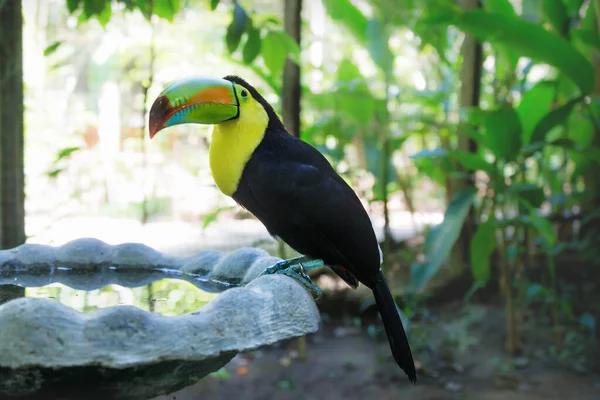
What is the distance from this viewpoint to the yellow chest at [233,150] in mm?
1151

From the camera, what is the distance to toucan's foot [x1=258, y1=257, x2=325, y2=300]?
107cm

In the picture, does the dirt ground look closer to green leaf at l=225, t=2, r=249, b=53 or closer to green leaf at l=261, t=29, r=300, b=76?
green leaf at l=261, t=29, r=300, b=76

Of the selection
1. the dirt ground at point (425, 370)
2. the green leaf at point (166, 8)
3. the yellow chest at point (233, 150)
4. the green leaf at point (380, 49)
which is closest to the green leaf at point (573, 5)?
the green leaf at point (380, 49)

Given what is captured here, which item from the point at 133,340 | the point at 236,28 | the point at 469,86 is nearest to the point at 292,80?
the point at 236,28

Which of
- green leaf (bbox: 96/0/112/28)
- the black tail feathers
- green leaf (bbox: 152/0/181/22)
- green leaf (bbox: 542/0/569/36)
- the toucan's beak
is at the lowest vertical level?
the black tail feathers

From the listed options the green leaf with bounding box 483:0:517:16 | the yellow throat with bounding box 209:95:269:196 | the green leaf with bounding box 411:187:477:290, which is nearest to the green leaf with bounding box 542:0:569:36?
the green leaf with bounding box 483:0:517:16

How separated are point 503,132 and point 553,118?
6.0 inches

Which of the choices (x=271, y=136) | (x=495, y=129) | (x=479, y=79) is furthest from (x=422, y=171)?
(x=271, y=136)

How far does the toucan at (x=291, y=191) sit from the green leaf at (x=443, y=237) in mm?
840

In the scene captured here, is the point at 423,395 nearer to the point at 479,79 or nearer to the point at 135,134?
the point at 479,79

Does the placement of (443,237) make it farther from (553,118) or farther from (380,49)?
(380,49)

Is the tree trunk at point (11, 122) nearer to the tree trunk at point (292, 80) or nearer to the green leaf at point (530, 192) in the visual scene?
the tree trunk at point (292, 80)

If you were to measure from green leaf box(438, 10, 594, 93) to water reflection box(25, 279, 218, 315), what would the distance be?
3.90ft

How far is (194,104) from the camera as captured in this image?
3.44 ft
